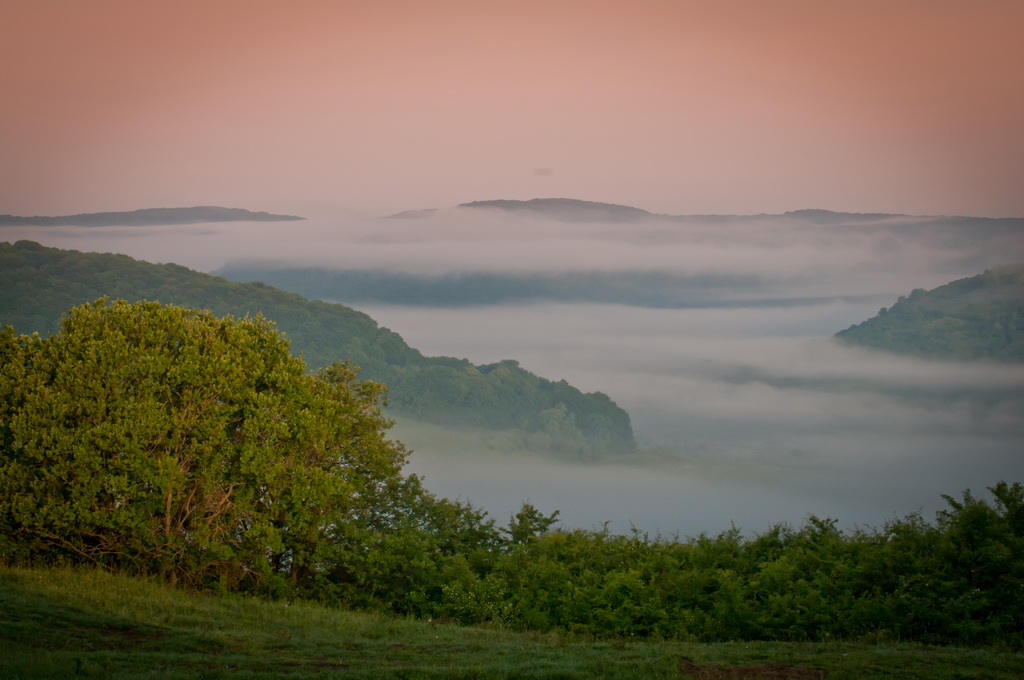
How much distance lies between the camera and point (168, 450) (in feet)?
93.5

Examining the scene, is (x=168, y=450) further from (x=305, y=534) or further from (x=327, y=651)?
(x=327, y=651)

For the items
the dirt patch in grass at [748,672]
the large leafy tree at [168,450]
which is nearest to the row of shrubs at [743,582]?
the large leafy tree at [168,450]

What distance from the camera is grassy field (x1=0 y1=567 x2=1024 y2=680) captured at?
16312 millimetres

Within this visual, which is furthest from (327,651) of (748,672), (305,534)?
(305,534)

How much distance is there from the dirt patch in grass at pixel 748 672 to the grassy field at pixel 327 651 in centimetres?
3

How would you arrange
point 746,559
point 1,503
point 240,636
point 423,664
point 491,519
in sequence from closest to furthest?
point 423,664 < point 240,636 < point 1,503 < point 746,559 < point 491,519

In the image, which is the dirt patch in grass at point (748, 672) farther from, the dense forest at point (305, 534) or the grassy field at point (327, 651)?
the dense forest at point (305, 534)

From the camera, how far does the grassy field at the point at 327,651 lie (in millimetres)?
16312

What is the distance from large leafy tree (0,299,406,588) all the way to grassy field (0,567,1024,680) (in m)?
4.42

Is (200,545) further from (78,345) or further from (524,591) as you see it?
(524,591)

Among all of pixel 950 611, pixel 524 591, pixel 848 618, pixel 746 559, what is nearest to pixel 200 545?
pixel 524 591

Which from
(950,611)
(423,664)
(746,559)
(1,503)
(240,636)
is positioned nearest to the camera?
(423,664)

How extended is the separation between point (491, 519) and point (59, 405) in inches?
617

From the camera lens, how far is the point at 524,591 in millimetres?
27281
